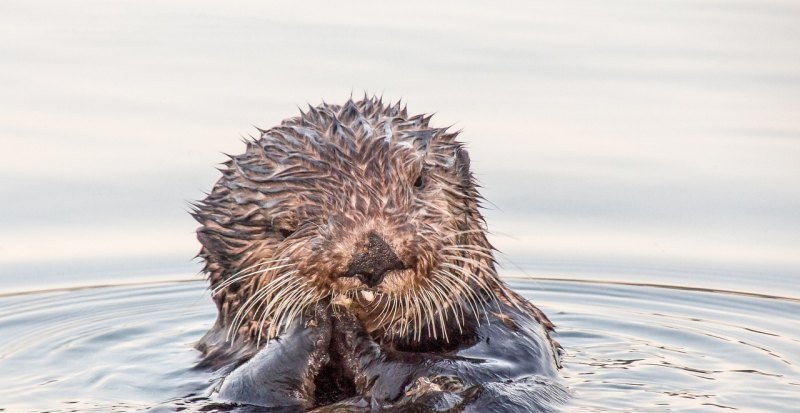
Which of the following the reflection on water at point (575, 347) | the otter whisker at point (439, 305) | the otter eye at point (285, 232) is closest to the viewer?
the otter whisker at point (439, 305)

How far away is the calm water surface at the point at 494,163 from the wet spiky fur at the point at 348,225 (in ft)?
1.97

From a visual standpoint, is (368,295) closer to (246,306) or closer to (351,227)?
(351,227)

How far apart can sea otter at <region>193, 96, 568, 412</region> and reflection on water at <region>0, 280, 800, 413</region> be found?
0.37 m

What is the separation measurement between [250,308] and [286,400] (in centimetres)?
52

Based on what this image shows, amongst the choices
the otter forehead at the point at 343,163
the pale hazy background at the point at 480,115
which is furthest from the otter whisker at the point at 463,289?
the pale hazy background at the point at 480,115

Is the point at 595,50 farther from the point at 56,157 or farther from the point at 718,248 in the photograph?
the point at 56,157

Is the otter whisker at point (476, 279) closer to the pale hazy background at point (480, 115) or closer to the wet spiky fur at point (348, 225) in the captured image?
the wet spiky fur at point (348, 225)

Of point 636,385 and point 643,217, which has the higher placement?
point 643,217

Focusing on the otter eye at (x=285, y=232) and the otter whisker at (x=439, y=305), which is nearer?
the otter whisker at (x=439, y=305)

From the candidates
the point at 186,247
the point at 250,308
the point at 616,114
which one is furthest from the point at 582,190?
the point at 250,308

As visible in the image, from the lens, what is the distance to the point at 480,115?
10.3 meters

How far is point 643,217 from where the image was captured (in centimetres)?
920

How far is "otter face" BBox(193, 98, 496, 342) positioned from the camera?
18.3ft

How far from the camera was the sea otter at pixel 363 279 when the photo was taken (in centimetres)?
558
